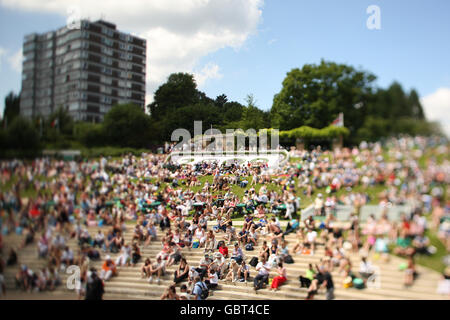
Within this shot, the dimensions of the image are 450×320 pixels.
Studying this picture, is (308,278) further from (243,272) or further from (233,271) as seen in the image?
(233,271)

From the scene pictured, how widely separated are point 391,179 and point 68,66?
5.68 meters

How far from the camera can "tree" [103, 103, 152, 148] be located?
6383 millimetres

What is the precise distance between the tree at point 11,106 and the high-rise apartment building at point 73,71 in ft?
0.33

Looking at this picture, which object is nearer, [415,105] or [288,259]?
[415,105]

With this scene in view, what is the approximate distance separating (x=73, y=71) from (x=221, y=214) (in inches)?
149

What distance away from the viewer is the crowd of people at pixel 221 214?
484cm

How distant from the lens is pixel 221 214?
6.79 m

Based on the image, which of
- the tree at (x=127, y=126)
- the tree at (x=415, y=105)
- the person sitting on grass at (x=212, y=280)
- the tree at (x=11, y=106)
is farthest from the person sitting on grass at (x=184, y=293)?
the tree at (x=415, y=105)

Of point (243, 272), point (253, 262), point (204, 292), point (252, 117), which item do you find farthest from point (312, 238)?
point (252, 117)

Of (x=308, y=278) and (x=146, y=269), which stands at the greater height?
(x=308, y=278)

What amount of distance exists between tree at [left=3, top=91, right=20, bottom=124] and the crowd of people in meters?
0.89

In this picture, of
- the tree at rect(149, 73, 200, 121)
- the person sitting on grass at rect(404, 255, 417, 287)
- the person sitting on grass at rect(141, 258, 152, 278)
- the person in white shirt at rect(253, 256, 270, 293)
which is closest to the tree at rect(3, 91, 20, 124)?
the tree at rect(149, 73, 200, 121)
